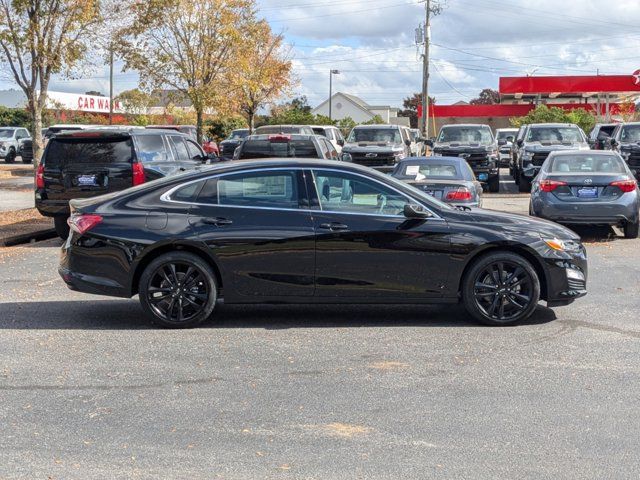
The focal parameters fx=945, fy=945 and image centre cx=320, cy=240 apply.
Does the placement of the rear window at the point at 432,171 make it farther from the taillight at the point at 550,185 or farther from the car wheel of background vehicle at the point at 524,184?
the car wheel of background vehicle at the point at 524,184

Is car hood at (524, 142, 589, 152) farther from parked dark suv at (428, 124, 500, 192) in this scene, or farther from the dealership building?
the dealership building

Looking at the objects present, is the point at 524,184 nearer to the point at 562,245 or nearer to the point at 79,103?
the point at 562,245

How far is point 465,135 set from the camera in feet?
90.0

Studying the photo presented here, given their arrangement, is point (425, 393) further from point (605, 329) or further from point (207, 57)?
point (207, 57)

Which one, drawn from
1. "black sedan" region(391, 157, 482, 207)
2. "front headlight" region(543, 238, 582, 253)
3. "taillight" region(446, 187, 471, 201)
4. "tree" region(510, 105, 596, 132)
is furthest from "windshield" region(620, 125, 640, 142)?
"tree" region(510, 105, 596, 132)

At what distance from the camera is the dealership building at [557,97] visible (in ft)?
182

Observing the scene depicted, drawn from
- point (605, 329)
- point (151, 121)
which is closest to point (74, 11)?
point (605, 329)

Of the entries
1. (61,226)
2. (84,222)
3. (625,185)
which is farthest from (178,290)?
(625,185)

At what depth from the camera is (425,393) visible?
6.62 metres

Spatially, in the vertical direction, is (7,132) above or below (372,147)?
above

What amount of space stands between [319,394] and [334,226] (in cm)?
246

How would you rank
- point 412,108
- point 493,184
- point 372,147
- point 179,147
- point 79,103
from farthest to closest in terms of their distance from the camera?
point 412,108 → point 79,103 → point 493,184 → point 372,147 → point 179,147

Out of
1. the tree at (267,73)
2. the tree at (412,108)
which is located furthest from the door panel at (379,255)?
the tree at (412,108)

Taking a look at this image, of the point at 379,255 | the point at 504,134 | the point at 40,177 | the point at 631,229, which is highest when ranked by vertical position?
the point at 504,134
